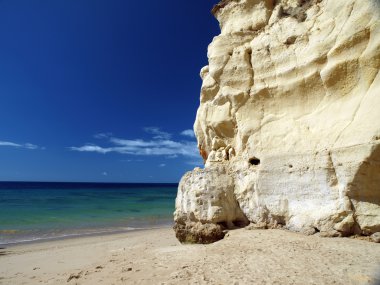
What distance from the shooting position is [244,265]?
526 cm

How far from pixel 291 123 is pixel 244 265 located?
4.17 metres

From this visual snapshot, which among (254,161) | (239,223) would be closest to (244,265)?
(239,223)

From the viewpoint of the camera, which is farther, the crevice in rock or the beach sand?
the crevice in rock

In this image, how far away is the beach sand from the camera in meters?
4.57

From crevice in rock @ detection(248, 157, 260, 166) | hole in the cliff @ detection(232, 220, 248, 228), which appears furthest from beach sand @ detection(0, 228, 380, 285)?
crevice in rock @ detection(248, 157, 260, 166)

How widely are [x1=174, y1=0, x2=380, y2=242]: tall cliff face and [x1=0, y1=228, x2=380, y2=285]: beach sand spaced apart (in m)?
0.69

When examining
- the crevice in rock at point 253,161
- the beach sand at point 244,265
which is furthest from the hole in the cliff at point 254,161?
the beach sand at point 244,265

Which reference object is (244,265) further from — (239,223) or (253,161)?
(253,161)

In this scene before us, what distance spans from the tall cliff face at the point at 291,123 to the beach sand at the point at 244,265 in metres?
0.69

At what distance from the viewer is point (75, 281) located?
602 centimetres

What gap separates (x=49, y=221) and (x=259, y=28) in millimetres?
17215

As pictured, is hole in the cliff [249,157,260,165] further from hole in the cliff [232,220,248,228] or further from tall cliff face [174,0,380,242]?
hole in the cliff [232,220,248,228]

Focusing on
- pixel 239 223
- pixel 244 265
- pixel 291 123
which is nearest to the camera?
pixel 244 265

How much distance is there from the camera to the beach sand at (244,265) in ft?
15.0
